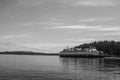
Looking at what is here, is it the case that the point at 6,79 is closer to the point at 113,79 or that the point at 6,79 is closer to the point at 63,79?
the point at 63,79

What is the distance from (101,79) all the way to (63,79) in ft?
26.0

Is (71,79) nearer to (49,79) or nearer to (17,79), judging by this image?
(49,79)

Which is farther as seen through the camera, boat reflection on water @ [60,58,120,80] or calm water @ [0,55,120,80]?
boat reflection on water @ [60,58,120,80]

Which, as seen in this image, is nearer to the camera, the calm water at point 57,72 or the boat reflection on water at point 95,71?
the calm water at point 57,72

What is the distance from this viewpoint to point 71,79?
40.7m

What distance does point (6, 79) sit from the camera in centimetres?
3869

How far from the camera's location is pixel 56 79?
1588 inches

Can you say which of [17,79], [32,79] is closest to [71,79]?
[32,79]

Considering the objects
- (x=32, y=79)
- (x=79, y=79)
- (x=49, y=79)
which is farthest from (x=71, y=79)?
(x=32, y=79)

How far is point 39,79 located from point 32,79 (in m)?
1.41

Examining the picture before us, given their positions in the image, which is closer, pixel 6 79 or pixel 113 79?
pixel 6 79

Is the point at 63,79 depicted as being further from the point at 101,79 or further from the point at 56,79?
the point at 101,79

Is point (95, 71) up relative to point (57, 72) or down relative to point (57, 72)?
down

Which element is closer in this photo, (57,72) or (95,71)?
(57,72)
